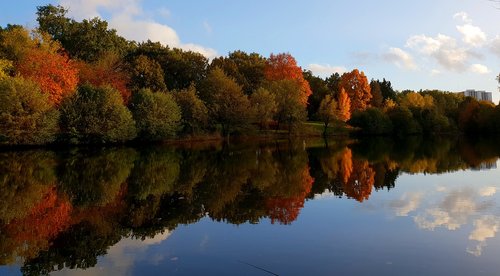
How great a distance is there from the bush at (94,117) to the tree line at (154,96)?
0.11 m

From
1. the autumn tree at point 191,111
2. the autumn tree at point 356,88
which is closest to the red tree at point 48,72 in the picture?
the autumn tree at point 191,111

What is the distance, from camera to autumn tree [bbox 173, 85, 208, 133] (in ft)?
202

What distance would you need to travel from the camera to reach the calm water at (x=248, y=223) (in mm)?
10305

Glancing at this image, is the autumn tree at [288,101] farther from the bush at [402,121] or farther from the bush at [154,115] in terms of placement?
the bush at [402,121]

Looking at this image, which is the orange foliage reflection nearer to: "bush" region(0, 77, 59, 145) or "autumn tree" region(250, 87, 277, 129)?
"bush" region(0, 77, 59, 145)

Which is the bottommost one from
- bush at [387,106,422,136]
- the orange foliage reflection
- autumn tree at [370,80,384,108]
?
the orange foliage reflection

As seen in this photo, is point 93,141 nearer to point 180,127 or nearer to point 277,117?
point 180,127

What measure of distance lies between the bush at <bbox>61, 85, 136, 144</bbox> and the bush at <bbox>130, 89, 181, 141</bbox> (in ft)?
8.83

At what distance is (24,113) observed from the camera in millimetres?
44188

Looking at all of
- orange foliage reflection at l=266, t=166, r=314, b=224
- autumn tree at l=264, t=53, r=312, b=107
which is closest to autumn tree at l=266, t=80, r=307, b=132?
autumn tree at l=264, t=53, r=312, b=107

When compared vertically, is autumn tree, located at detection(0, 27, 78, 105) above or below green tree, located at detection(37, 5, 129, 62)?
below

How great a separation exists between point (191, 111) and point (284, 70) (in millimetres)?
27227

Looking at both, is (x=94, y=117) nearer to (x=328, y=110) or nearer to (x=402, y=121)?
(x=328, y=110)

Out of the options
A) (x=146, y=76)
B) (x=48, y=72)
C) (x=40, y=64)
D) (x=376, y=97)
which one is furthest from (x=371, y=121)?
(x=40, y=64)
